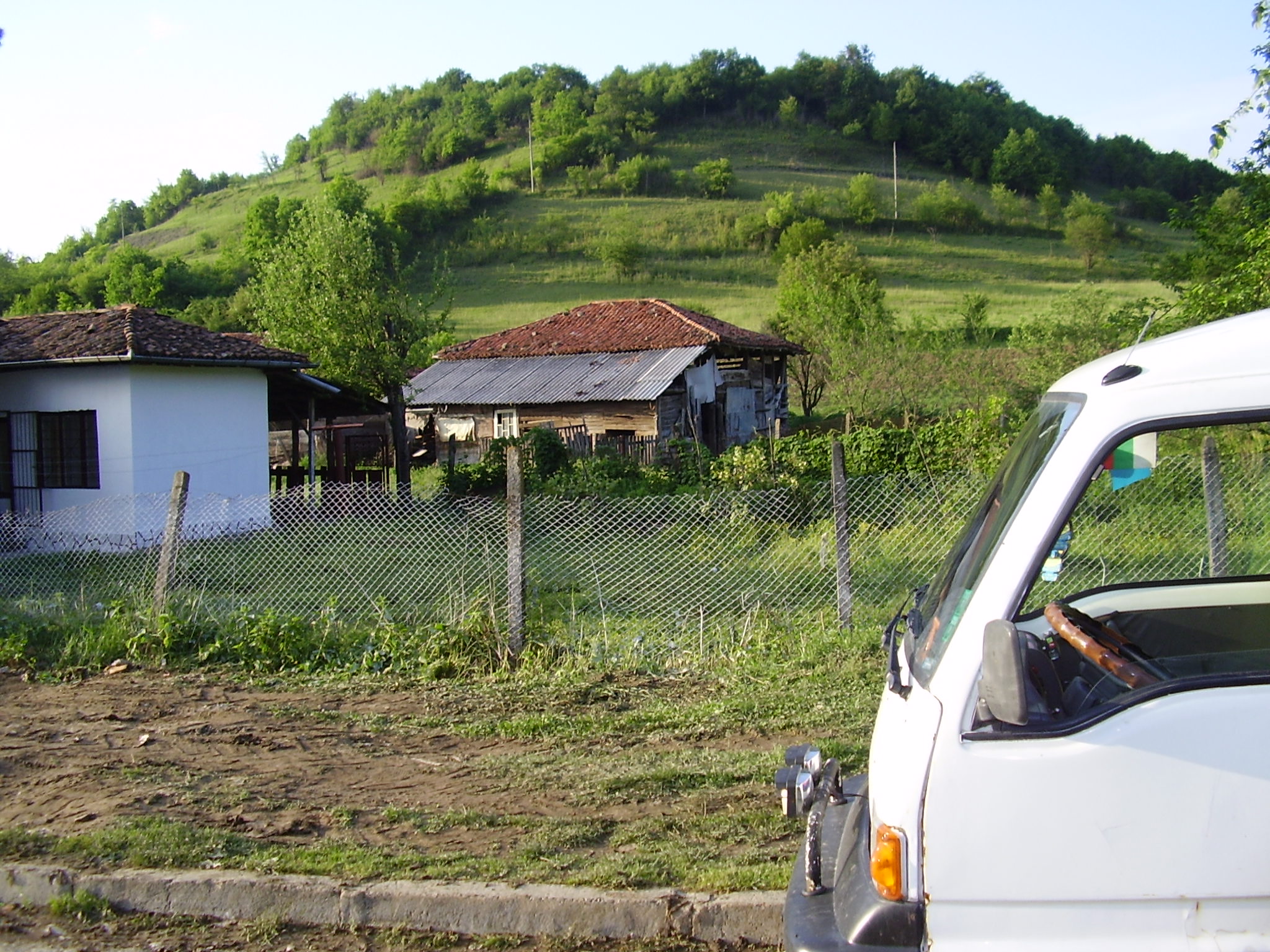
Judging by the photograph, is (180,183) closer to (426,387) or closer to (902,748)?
(426,387)

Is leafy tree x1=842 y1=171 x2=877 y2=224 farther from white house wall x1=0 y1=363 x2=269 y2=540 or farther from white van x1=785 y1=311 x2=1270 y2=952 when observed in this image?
white van x1=785 y1=311 x2=1270 y2=952

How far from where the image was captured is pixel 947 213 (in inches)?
2886

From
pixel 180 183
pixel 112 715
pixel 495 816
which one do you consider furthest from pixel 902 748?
pixel 180 183

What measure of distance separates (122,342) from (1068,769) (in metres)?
16.8

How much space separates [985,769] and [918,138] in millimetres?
105795

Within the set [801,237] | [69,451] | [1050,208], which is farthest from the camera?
[1050,208]

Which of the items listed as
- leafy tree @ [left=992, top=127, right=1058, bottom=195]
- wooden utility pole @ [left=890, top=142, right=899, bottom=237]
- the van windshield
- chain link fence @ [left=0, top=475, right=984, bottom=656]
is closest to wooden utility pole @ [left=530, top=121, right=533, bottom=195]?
wooden utility pole @ [left=890, top=142, right=899, bottom=237]

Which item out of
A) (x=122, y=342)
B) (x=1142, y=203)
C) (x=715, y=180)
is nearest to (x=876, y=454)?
(x=122, y=342)

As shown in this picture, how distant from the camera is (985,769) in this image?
7.34ft

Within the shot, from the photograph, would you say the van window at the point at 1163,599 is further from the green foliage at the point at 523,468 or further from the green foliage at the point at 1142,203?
the green foliage at the point at 1142,203

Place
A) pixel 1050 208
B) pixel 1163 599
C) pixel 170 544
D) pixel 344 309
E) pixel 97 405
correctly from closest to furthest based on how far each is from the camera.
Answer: pixel 1163 599 → pixel 170 544 → pixel 97 405 → pixel 344 309 → pixel 1050 208

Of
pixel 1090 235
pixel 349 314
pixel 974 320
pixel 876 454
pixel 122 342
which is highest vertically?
pixel 1090 235

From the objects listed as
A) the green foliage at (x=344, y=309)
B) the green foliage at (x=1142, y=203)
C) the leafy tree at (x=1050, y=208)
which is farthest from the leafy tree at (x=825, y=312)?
the green foliage at (x=1142, y=203)

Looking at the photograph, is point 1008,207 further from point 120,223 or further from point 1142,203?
point 120,223
